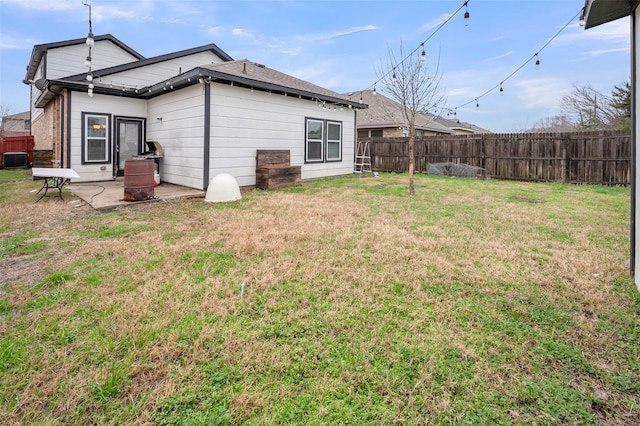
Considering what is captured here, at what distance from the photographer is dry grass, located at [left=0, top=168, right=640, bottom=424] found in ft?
5.26

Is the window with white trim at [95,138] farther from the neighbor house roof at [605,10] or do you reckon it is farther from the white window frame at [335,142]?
the neighbor house roof at [605,10]

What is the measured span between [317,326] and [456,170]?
472 inches

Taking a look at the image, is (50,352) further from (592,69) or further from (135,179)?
(592,69)

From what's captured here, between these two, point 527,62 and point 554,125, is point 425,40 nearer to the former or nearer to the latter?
point 527,62

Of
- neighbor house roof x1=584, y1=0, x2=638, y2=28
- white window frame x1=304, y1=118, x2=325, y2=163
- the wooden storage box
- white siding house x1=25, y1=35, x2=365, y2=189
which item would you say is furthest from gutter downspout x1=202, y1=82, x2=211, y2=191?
neighbor house roof x1=584, y1=0, x2=638, y2=28

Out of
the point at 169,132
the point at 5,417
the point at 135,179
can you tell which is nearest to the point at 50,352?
the point at 5,417

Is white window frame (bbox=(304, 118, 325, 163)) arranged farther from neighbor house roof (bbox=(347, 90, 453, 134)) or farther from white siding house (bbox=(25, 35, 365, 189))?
neighbor house roof (bbox=(347, 90, 453, 134))

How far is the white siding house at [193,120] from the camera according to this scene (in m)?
8.03

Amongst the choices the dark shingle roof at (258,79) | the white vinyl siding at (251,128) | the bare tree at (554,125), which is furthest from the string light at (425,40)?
the bare tree at (554,125)

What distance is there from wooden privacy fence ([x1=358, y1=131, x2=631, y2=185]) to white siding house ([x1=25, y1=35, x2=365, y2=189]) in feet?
12.9

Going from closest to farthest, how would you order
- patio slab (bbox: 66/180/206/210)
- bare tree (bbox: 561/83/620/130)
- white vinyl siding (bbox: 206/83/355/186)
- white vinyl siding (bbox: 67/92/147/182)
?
patio slab (bbox: 66/180/206/210) < white vinyl siding (bbox: 206/83/355/186) < white vinyl siding (bbox: 67/92/147/182) < bare tree (bbox: 561/83/620/130)

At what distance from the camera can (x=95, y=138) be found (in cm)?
955

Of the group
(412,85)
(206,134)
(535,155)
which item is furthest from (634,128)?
(535,155)

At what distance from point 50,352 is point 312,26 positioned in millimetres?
16014
